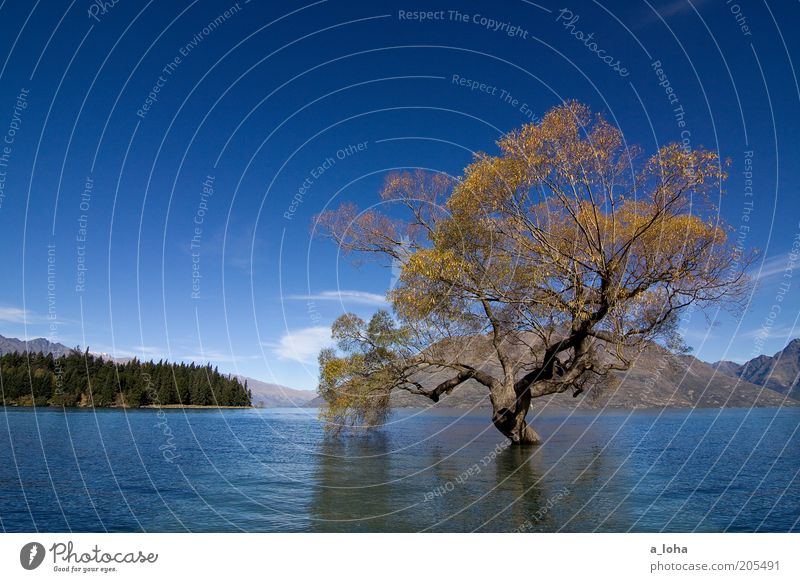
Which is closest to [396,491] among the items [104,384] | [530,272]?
[530,272]

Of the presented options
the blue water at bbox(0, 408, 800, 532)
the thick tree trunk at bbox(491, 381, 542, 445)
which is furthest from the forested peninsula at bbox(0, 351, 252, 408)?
the thick tree trunk at bbox(491, 381, 542, 445)

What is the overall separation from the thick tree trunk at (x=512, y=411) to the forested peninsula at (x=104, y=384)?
123 meters

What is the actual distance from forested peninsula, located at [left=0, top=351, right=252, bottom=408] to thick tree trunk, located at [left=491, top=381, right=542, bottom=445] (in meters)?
123

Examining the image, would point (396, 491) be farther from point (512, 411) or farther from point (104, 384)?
point (104, 384)

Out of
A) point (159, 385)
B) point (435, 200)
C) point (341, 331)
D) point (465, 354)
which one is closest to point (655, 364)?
point (465, 354)

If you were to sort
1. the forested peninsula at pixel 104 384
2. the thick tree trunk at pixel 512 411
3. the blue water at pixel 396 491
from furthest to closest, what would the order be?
the forested peninsula at pixel 104 384 < the thick tree trunk at pixel 512 411 < the blue water at pixel 396 491

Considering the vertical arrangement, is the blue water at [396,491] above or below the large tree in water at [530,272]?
below

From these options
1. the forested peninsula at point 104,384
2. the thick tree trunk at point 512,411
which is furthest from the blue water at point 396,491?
the forested peninsula at point 104,384

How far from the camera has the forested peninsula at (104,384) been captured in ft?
462

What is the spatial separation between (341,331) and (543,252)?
2025cm

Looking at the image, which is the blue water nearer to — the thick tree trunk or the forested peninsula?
the thick tree trunk

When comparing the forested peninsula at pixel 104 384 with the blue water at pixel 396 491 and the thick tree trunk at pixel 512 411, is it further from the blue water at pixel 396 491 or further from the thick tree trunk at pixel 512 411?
the thick tree trunk at pixel 512 411

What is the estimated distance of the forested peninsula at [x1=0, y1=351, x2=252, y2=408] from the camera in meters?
141

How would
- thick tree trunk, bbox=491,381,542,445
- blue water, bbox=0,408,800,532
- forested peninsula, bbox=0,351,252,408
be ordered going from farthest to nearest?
forested peninsula, bbox=0,351,252,408
thick tree trunk, bbox=491,381,542,445
blue water, bbox=0,408,800,532
